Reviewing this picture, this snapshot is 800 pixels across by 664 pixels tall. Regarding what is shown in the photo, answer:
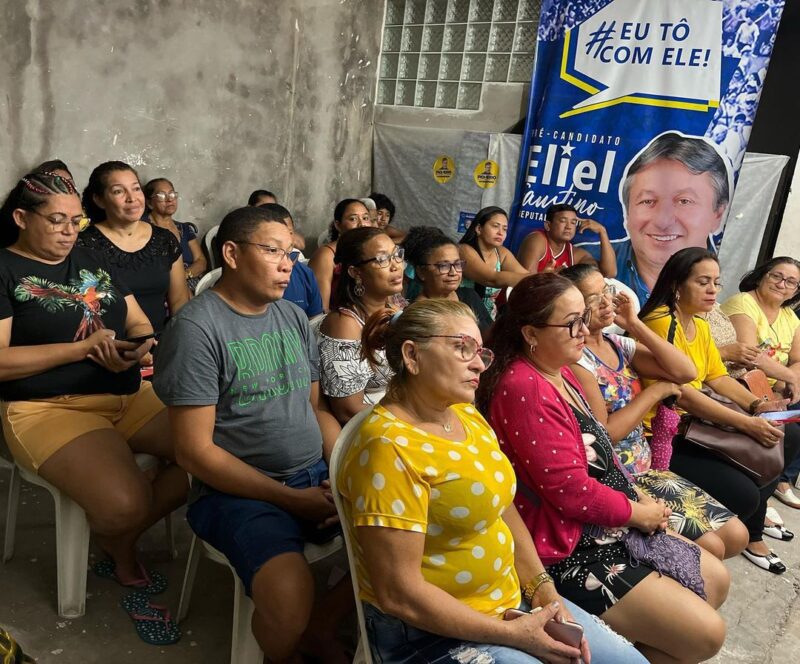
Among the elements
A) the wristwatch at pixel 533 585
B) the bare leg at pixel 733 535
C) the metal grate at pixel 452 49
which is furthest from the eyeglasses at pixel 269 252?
the metal grate at pixel 452 49

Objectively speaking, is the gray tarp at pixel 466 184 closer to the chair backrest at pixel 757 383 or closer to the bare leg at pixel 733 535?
the chair backrest at pixel 757 383

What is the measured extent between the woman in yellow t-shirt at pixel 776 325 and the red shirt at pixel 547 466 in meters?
2.46

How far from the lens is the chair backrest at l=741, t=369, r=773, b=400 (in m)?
3.55

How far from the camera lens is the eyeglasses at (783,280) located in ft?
13.2

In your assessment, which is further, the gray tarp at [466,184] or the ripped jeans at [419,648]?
the gray tarp at [466,184]

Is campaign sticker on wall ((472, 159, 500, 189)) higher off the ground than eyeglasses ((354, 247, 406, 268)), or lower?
higher

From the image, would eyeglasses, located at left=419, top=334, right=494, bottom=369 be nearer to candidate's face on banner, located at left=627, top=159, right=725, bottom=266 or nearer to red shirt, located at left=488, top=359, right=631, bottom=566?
red shirt, located at left=488, top=359, right=631, bottom=566

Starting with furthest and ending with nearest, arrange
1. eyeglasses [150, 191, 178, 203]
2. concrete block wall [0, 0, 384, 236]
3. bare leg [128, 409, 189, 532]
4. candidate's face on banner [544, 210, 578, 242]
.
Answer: candidate's face on banner [544, 210, 578, 242], eyeglasses [150, 191, 178, 203], concrete block wall [0, 0, 384, 236], bare leg [128, 409, 189, 532]

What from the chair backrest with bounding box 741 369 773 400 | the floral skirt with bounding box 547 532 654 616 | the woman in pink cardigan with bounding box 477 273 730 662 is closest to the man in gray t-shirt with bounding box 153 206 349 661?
the woman in pink cardigan with bounding box 477 273 730 662

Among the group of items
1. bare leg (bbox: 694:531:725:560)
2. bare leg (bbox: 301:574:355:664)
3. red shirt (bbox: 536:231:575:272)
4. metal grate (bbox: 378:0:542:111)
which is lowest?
bare leg (bbox: 301:574:355:664)

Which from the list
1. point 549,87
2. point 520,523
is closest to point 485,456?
point 520,523

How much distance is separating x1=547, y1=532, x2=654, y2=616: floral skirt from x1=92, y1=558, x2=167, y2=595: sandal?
148 centimetres

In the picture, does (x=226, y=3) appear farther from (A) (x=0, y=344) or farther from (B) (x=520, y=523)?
(B) (x=520, y=523)

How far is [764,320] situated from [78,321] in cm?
375
